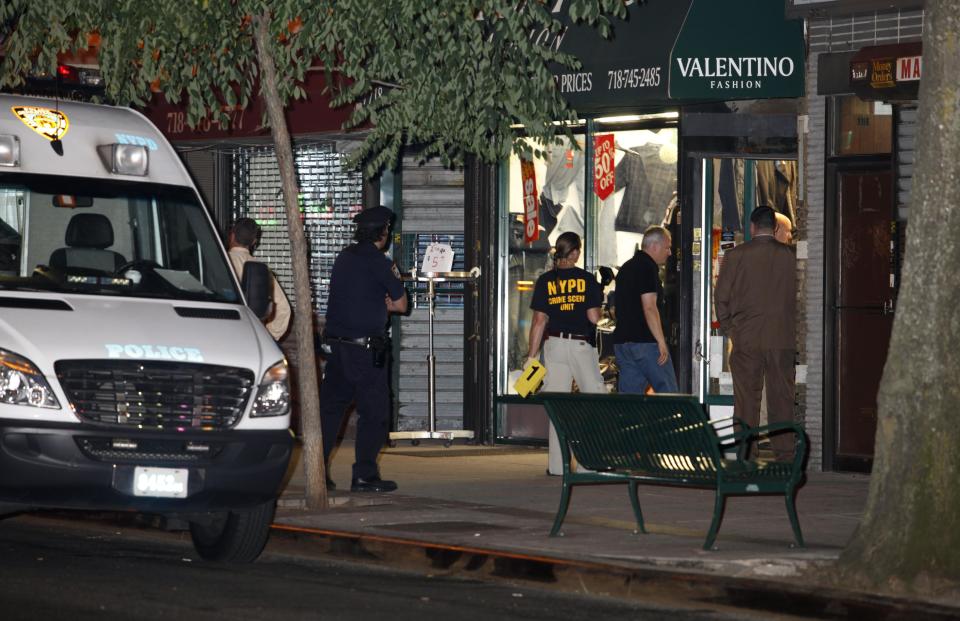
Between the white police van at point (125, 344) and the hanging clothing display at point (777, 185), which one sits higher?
the hanging clothing display at point (777, 185)

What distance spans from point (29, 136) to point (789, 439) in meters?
6.96

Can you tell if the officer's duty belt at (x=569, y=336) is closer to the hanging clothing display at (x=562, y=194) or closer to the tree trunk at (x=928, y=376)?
the hanging clothing display at (x=562, y=194)

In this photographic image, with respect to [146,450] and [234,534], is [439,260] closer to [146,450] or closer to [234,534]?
[234,534]

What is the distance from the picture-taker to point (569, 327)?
13875 mm

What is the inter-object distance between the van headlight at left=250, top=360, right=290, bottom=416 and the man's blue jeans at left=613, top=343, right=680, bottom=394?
17.6ft

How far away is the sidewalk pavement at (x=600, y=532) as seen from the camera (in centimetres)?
850

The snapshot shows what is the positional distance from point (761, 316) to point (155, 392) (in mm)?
6422

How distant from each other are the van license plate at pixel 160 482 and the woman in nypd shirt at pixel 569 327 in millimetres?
5472

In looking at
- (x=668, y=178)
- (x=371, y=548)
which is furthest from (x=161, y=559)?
(x=668, y=178)

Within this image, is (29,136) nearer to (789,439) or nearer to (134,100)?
(134,100)

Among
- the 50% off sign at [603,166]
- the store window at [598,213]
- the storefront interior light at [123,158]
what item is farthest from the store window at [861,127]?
the storefront interior light at [123,158]

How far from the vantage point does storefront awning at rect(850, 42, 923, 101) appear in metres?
12.8

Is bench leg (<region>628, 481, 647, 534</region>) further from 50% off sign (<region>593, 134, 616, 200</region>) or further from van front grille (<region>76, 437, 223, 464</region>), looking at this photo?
50% off sign (<region>593, 134, 616, 200</region>)

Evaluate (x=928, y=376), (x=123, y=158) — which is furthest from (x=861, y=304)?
(x=123, y=158)
